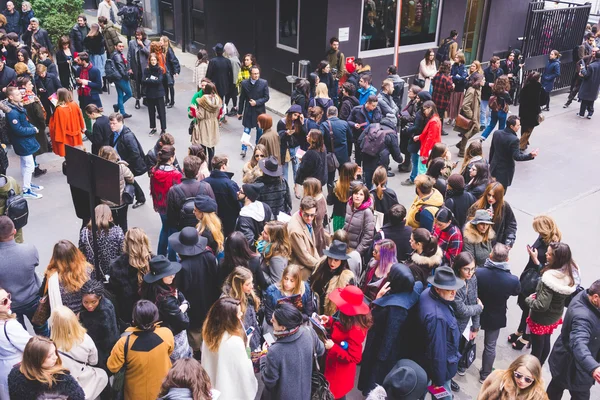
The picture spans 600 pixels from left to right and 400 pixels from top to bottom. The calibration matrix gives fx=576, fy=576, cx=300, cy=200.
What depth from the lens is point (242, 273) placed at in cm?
520

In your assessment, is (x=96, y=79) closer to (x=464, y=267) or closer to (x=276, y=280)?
(x=276, y=280)

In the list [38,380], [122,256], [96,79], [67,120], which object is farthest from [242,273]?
[96,79]

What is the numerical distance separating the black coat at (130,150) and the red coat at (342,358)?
459cm

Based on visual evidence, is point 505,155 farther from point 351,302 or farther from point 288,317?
point 288,317

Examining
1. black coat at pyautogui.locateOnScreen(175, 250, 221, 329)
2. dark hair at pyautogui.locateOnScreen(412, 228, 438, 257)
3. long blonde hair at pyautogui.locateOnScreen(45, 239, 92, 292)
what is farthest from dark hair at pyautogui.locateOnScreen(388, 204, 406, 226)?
long blonde hair at pyautogui.locateOnScreen(45, 239, 92, 292)

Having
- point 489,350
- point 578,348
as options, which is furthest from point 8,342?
point 578,348

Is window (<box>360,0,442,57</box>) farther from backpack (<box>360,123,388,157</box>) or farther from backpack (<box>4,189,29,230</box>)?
backpack (<box>4,189,29,230</box>)

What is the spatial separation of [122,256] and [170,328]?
36.9 inches

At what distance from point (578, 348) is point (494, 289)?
102 centimetres

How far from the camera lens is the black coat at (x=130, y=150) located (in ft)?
27.6

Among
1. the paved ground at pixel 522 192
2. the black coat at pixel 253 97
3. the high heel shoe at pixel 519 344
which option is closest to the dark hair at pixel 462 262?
the paved ground at pixel 522 192

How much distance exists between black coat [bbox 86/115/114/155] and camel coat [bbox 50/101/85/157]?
1078 millimetres

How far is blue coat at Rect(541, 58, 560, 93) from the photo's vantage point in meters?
14.8

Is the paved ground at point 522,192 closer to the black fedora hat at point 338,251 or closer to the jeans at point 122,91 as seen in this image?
the jeans at point 122,91
